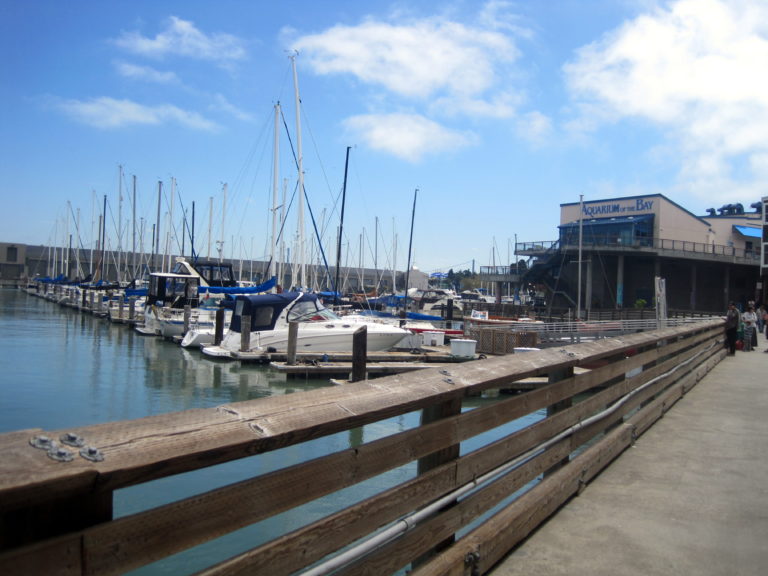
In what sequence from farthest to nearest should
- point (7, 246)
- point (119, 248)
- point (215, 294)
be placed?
point (7, 246) < point (119, 248) < point (215, 294)

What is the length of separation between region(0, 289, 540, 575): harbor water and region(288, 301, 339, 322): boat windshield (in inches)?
95.8

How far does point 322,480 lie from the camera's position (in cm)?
248

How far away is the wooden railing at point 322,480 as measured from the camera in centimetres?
166

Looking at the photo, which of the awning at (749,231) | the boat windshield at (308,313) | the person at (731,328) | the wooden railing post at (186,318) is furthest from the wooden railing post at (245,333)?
the awning at (749,231)

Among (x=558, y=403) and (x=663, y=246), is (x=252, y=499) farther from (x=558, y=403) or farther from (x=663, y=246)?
(x=663, y=246)

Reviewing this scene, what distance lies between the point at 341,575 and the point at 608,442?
4031 millimetres

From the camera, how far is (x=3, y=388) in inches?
760

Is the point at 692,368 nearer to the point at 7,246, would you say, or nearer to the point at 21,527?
the point at 21,527

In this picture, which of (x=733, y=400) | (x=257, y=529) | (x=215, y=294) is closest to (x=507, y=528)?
(x=257, y=529)

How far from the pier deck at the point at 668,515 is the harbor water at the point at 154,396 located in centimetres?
301

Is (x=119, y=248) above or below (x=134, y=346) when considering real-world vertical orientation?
above

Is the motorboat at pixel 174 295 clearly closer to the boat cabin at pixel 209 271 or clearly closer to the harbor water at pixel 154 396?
the boat cabin at pixel 209 271

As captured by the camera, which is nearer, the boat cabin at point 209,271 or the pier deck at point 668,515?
the pier deck at point 668,515

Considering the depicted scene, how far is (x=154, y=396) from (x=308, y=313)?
26.3ft
